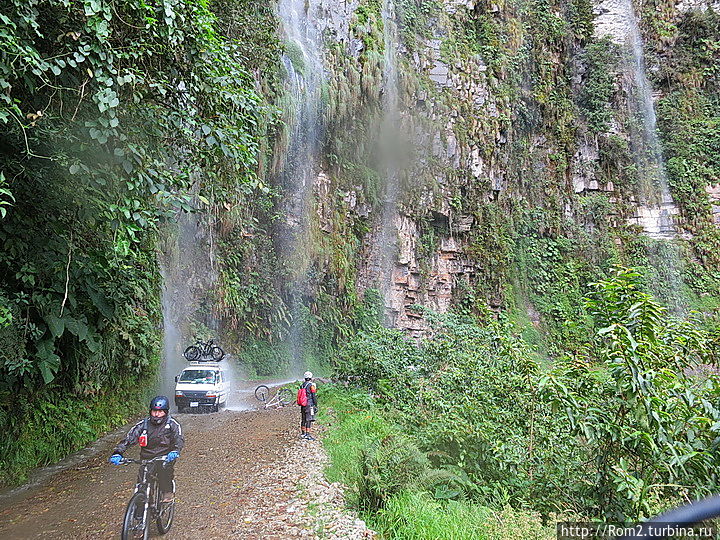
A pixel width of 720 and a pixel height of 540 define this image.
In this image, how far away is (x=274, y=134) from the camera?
1664 centimetres

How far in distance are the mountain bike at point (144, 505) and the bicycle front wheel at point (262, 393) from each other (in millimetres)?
8460

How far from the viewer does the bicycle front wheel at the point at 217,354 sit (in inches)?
563

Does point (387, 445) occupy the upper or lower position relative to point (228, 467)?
upper

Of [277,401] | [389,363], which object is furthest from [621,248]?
[277,401]

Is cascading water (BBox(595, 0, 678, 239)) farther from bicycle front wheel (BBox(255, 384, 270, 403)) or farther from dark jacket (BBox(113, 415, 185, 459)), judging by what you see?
dark jacket (BBox(113, 415, 185, 459))

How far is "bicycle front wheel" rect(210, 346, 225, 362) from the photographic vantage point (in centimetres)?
1430

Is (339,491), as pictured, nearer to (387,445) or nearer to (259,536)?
(387,445)

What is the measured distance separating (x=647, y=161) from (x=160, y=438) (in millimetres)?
29147

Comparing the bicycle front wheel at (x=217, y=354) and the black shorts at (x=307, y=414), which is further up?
the bicycle front wheel at (x=217, y=354)

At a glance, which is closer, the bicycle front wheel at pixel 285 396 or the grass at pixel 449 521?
the grass at pixel 449 521

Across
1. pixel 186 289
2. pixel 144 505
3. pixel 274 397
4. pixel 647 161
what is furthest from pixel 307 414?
pixel 647 161

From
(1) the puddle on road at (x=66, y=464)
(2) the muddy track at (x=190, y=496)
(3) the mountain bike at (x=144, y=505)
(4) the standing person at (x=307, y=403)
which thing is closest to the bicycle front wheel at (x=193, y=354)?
(1) the puddle on road at (x=66, y=464)

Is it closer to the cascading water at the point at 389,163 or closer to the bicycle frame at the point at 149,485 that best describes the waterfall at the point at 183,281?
the cascading water at the point at 389,163

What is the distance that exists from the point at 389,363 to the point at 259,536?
6.82 m
